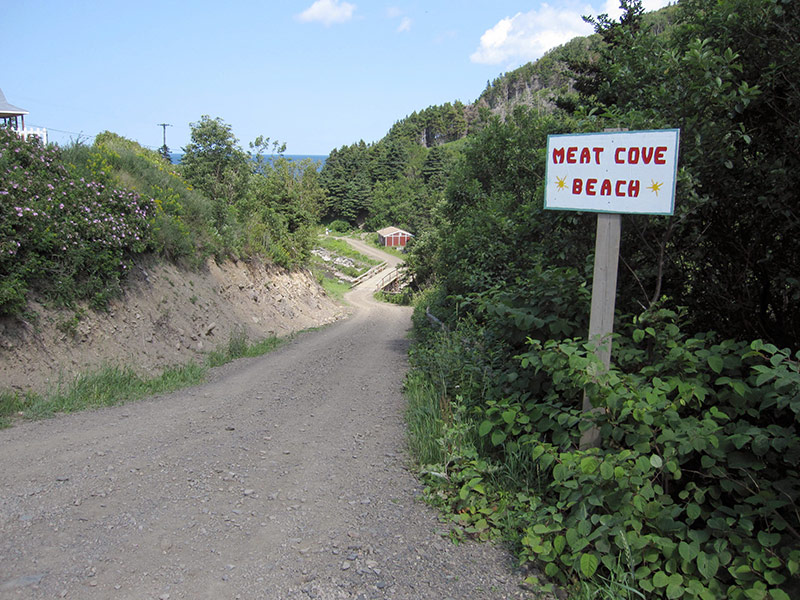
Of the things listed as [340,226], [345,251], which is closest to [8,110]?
[345,251]

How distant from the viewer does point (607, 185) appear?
3396 millimetres

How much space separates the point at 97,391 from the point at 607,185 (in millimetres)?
7260

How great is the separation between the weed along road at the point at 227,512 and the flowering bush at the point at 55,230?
298 cm

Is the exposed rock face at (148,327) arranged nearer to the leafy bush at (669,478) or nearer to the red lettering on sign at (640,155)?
the leafy bush at (669,478)

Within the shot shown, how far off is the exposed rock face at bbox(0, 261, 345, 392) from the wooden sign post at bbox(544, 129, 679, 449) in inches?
300

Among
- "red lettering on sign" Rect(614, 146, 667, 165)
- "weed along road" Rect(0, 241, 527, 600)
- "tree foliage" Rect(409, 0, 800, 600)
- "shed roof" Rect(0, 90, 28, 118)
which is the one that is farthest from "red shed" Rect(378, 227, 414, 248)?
"red lettering on sign" Rect(614, 146, 667, 165)

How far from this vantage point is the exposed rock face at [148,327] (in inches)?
316

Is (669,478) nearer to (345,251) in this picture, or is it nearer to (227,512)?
(227,512)

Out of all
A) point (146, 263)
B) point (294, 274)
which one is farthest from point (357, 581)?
point (294, 274)

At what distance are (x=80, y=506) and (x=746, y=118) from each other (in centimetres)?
555

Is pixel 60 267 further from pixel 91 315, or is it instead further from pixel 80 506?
pixel 80 506

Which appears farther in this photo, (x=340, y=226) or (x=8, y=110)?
(x=340, y=226)

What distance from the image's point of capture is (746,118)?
3.97m

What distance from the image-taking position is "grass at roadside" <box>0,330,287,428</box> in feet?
21.9
